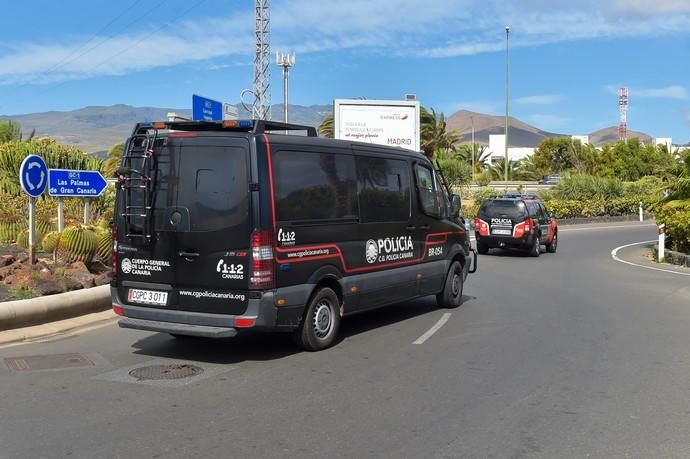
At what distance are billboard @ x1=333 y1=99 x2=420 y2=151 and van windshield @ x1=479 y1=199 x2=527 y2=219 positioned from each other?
562 inches

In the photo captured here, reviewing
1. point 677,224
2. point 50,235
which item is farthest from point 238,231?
point 677,224

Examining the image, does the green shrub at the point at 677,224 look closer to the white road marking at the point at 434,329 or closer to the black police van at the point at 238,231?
the white road marking at the point at 434,329

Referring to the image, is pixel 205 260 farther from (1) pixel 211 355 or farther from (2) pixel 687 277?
(2) pixel 687 277

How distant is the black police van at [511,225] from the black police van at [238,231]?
1250 centimetres

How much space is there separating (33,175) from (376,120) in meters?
25.4

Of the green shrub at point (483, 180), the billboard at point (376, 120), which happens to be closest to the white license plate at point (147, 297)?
the billboard at point (376, 120)

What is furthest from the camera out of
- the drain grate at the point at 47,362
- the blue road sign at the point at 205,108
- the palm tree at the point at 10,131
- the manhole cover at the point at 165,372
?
the palm tree at the point at 10,131

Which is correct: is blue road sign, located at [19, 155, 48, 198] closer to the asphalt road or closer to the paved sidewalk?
the paved sidewalk

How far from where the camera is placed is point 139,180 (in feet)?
25.1

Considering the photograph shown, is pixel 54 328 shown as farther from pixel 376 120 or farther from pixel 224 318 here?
pixel 376 120

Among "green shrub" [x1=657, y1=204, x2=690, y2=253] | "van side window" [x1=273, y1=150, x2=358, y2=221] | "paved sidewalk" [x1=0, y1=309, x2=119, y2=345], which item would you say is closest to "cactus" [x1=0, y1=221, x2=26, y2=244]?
"paved sidewalk" [x1=0, y1=309, x2=119, y2=345]

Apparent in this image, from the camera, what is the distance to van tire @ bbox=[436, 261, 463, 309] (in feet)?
36.3

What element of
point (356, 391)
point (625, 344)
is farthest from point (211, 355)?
point (625, 344)

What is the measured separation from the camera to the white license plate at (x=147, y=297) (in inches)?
301
